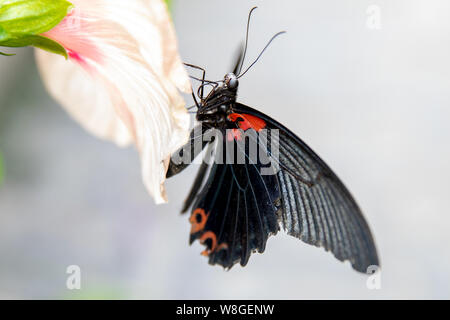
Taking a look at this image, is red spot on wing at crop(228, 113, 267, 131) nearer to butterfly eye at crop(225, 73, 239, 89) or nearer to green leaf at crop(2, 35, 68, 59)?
butterfly eye at crop(225, 73, 239, 89)

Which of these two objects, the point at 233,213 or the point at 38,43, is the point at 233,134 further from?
the point at 38,43

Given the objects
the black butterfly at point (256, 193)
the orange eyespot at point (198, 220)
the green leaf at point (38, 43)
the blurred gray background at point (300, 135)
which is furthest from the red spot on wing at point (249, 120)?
the blurred gray background at point (300, 135)

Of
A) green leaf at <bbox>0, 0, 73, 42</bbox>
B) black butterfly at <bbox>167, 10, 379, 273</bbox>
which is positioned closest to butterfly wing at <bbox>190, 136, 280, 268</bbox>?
black butterfly at <bbox>167, 10, 379, 273</bbox>

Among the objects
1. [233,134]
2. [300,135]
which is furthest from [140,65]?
[300,135]

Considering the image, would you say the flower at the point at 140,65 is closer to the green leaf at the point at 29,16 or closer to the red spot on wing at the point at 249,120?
the green leaf at the point at 29,16

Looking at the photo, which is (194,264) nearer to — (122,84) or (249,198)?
(249,198)
